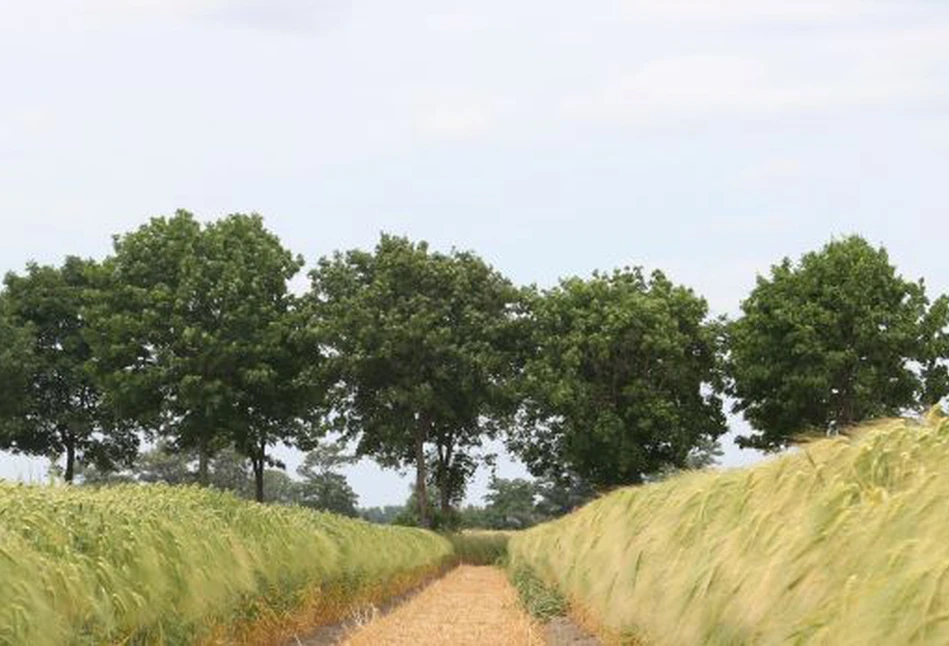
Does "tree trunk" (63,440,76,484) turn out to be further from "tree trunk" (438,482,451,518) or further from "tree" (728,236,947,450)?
"tree" (728,236,947,450)

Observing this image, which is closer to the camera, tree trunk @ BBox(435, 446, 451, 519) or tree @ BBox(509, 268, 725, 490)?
tree @ BBox(509, 268, 725, 490)

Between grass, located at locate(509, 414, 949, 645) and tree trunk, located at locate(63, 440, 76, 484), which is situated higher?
tree trunk, located at locate(63, 440, 76, 484)

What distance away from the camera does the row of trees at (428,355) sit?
54719 millimetres

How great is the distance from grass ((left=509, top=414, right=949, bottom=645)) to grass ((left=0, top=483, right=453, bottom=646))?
3.68m

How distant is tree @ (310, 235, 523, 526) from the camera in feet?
203

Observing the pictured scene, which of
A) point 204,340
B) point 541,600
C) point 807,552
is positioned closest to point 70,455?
point 204,340

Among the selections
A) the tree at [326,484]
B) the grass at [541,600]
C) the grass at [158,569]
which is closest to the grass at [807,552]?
the grass at [158,569]

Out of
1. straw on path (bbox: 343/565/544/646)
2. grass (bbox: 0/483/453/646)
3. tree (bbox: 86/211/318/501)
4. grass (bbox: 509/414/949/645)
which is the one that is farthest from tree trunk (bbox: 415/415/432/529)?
grass (bbox: 509/414/949/645)

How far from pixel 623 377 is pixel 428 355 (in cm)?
956

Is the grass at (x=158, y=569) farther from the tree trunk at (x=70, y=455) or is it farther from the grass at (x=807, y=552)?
the tree trunk at (x=70, y=455)

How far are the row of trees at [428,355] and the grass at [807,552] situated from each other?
44.4 meters

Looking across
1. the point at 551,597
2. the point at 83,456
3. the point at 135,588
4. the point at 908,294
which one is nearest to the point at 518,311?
the point at 908,294

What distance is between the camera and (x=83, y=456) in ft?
227

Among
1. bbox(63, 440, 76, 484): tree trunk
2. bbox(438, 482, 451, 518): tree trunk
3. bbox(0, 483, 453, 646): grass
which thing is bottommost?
bbox(0, 483, 453, 646): grass
